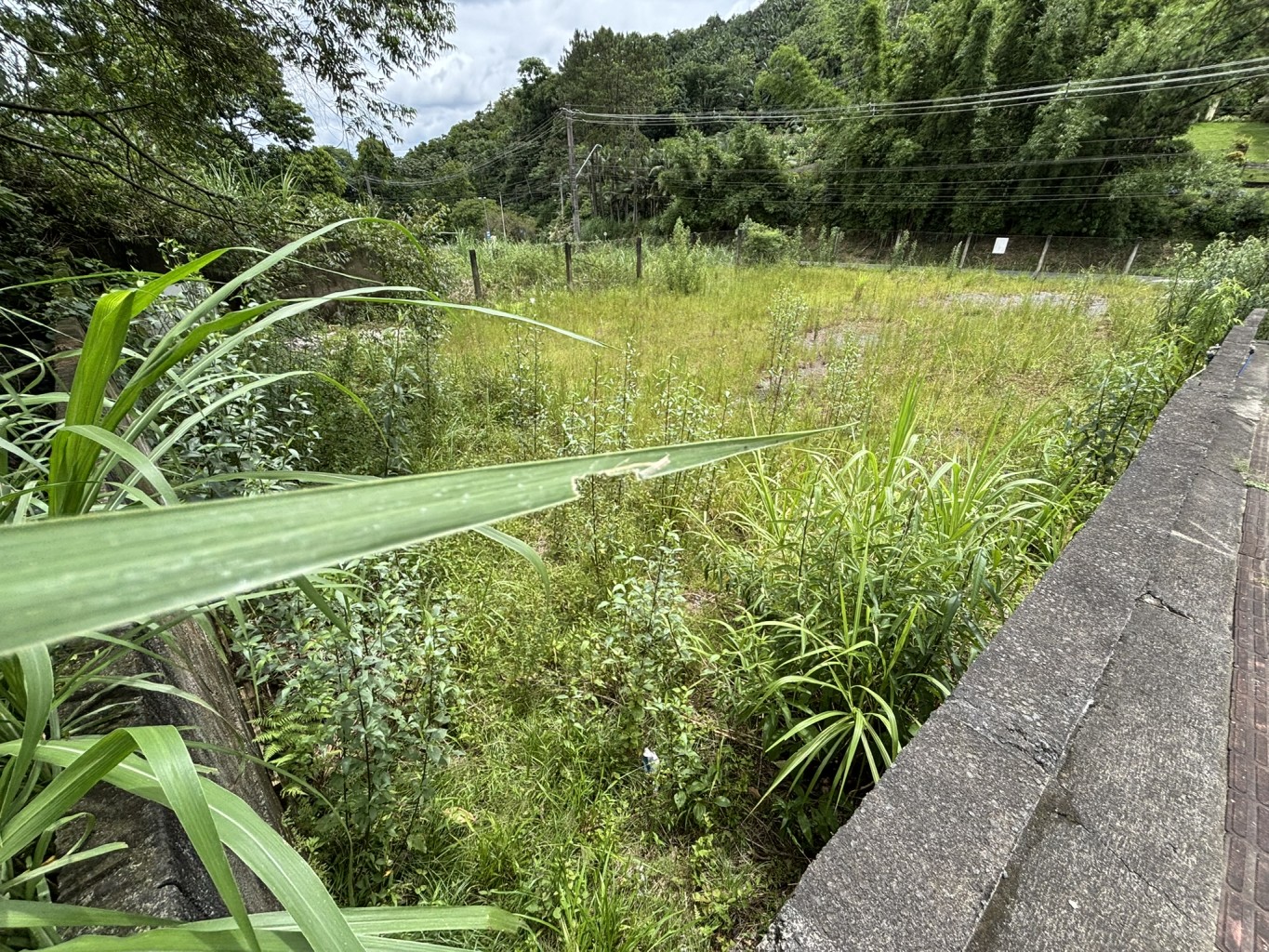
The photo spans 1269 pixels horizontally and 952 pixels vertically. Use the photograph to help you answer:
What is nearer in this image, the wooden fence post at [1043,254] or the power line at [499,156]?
the wooden fence post at [1043,254]

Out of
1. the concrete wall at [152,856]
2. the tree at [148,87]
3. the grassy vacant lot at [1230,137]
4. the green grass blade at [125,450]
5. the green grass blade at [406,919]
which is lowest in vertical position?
the concrete wall at [152,856]

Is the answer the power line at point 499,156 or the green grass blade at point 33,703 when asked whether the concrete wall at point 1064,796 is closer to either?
the green grass blade at point 33,703

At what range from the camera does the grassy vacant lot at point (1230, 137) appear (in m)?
17.9

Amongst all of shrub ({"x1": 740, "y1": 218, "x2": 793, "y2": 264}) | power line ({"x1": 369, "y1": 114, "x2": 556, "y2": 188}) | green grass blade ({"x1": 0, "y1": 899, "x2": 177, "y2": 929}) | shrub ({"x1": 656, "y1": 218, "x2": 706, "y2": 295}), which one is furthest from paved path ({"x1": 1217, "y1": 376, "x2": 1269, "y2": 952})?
power line ({"x1": 369, "y1": 114, "x2": 556, "y2": 188})

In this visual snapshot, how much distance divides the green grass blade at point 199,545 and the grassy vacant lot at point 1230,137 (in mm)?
26967

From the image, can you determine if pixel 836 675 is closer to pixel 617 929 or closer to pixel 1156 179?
pixel 617 929

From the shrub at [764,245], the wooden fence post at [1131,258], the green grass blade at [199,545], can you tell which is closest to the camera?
the green grass blade at [199,545]

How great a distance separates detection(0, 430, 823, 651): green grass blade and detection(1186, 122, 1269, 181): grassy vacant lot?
26967mm

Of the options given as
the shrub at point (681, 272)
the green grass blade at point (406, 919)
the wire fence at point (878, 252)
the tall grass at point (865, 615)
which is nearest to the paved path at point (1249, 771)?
the tall grass at point (865, 615)

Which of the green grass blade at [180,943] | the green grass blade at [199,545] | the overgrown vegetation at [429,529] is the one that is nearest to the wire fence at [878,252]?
the overgrown vegetation at [429,529]

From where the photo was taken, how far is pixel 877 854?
791 millimetres

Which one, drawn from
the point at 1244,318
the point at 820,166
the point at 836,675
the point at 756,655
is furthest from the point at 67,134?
the point at 820,166

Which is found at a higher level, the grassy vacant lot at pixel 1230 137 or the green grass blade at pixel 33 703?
the grassy vacant lot at pixel 1230 137

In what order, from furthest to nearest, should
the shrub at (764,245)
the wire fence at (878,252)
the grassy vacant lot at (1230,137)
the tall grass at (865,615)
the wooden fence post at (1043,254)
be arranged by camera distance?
the grassy vacant lot at (1230,137) → the wooden fence post at (1043,254) → the shrub at (764,245) → the wire fence at (878,252) → the tall grass at (865,615)
